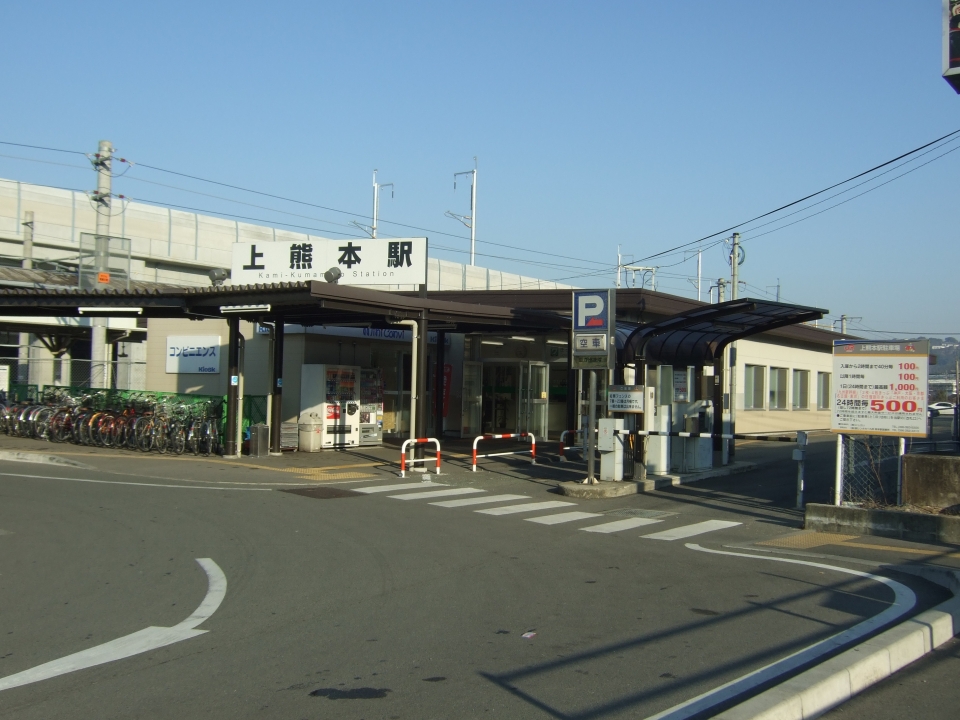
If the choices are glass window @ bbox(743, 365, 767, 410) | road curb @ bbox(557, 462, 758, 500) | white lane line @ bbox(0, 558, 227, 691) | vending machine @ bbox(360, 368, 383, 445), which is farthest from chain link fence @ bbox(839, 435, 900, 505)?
glass window @ bbox(743, 365, 767, 410)

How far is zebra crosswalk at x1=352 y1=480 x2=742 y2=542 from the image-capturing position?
1220cm

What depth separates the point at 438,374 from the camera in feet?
78.0

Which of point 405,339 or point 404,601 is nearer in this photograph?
point 404,601

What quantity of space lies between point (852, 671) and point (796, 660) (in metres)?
0.55

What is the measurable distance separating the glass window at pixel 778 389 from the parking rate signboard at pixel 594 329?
21.7 metres

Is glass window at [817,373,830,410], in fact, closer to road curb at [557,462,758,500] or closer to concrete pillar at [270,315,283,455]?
road curb at [557,462,758,500]

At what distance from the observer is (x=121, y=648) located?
251 inches

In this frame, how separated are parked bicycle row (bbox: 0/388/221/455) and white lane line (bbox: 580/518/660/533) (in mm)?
11375

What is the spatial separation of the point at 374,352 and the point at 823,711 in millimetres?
21491

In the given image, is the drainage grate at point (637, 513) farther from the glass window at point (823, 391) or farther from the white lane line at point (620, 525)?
the glass window at point (823, 391)

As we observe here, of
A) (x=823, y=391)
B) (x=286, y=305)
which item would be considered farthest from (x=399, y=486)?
(x=823, y=391)

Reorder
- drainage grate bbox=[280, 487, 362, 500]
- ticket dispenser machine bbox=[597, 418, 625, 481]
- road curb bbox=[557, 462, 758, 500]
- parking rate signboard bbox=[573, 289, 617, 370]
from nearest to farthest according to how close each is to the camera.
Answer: drainage grate bbox=[280, 487, 362, 500]
road curb bbox=[557, 462, 758, 500]
parking rate signboard bbox=[573, 289, 617, 370]
ticket dispenser machine bbox=[597, 418, 625, 481]

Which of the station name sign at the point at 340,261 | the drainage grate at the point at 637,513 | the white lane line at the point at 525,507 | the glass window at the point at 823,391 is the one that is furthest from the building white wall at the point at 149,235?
the drainage grate at the point at 637,513

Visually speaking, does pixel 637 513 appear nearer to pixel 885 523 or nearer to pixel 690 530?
pixel 690 530
